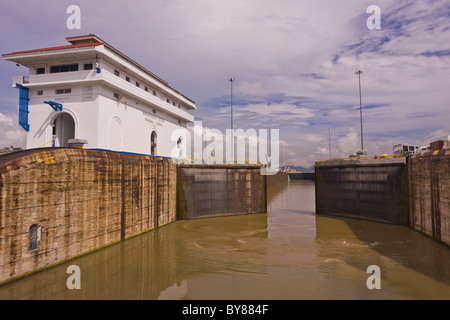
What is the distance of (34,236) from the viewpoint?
427 inches

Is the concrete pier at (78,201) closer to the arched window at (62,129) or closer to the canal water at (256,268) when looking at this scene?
the canal water at (256,268)

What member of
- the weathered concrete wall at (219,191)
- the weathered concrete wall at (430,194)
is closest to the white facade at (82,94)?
A: the weathered concrete wall at (219,191)

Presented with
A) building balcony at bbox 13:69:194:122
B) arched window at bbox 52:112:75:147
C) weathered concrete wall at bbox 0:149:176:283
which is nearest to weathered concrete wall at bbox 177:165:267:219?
weathered concrete wall at bbox 0:149:176:283

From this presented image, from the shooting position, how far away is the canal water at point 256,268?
31.7ft

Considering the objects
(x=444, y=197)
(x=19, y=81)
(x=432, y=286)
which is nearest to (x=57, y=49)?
(x=19, y=81)

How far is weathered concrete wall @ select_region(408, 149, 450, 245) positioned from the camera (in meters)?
14.7

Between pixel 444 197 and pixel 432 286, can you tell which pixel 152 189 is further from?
pixel 444 197

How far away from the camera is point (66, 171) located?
41.4 feet

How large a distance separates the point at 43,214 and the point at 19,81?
51.1 ft

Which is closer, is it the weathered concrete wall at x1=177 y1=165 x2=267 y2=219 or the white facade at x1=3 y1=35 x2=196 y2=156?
the white facade at x1=3 y1=35 x2=196 y2=156

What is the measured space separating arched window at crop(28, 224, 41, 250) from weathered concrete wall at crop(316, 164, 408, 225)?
2409 cm

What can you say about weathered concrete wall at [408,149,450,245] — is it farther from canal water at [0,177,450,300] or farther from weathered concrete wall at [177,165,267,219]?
weathered concrete wall at [177,165,267,219]

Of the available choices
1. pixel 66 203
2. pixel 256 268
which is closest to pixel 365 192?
pixel 256 268
